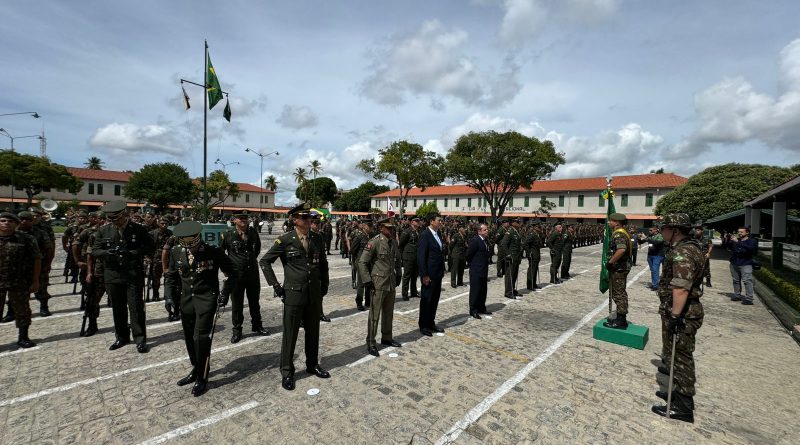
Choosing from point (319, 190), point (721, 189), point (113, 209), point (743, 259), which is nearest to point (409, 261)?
point (113, 209)

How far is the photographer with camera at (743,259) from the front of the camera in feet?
31.1

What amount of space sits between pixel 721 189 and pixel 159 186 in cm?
7135

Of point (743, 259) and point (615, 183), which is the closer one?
point (743, 259)

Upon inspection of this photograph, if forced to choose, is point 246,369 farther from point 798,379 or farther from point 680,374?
point 798,379

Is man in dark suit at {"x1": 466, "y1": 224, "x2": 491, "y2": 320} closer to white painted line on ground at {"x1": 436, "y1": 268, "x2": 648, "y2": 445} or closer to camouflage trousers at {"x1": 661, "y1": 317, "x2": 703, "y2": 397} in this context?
white painted line on ground at {"x1": 436, "y1": 268, "x2": 648, "y2": 445}

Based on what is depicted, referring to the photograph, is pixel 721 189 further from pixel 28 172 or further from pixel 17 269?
pixel 28 172

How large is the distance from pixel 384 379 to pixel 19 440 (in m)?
3.63

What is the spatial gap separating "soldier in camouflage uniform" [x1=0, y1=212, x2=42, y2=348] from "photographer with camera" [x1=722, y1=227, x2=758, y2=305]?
599 inches

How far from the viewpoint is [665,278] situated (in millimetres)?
4680

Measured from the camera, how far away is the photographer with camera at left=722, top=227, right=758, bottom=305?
31.1ft

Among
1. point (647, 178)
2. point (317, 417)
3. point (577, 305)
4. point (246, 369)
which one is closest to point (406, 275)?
point (577, 305)

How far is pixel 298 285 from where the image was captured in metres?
4.50

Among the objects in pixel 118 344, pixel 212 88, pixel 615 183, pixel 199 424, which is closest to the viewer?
pixel 199 424

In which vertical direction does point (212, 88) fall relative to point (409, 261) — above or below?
above
